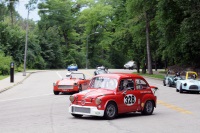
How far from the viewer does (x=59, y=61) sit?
103 metres

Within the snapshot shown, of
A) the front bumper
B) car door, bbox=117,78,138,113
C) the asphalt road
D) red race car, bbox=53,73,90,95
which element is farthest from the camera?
red race car, bbox=53,73,90,95

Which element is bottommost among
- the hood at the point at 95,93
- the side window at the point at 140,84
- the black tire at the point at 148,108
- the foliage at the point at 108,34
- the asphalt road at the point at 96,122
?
the asphalt road at the point at 96,122

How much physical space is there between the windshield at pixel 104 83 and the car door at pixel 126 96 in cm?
25

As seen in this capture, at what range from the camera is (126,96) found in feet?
49.5

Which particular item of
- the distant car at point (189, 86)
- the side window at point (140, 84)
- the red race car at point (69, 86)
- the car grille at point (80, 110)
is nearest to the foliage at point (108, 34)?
the distant car at point (189, 86)

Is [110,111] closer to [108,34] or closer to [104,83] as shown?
[104,83]

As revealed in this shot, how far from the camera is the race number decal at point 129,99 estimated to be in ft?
49.4

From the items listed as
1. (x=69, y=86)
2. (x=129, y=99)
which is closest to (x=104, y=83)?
(x=129, y=99)

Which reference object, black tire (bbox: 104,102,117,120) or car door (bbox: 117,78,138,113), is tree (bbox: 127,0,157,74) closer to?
car door (bbox: 117,78,138,113)

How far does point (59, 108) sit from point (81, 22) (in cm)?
10053

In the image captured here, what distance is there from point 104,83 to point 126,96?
0.95 meters

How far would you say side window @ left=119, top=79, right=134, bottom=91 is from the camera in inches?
601

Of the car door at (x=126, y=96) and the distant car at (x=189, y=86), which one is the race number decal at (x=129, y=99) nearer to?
the car door at (x=126, y=96)

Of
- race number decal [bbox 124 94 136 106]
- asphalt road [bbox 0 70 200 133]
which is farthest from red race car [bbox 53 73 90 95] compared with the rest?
race number decal [bbox 124 94 136 106]
